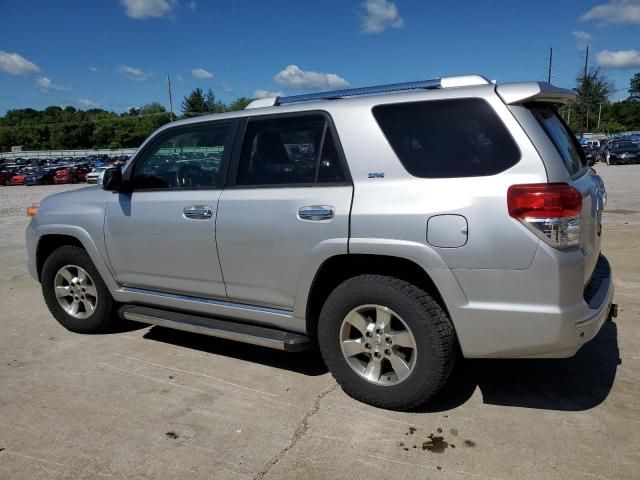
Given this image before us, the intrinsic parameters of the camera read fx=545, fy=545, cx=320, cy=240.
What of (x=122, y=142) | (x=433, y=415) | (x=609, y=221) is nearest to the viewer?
(x=433, y=415)

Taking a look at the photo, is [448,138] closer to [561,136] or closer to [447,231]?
[447,231]

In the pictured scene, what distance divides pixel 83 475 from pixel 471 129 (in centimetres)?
282

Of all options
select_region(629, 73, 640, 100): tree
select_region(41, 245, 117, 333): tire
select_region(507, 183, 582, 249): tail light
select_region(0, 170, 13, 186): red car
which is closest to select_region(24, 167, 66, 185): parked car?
select_region(0, 170, 13, 186): red car

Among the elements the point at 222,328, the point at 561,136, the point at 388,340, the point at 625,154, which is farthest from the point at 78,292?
the point at 625,154

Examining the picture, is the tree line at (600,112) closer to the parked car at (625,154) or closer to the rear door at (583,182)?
the parked car at (625,154)

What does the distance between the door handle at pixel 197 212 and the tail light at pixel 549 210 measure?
2078 millimetres

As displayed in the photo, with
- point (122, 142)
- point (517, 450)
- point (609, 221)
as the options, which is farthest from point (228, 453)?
point (122, 142)

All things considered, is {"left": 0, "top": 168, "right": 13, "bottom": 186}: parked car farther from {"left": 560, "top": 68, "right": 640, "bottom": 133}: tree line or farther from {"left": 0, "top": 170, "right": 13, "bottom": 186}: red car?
{"left": 560, "top": 68, "right": 640, "bottom": 133}: tree line

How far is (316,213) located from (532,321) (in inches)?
55.2

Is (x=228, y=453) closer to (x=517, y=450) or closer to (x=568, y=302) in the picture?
(x=517, y=450)

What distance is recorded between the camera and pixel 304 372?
409 cm

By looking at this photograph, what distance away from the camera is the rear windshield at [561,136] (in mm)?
3162

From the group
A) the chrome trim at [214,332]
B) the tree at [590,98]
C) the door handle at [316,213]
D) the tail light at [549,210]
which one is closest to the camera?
the tail light at [549,210]

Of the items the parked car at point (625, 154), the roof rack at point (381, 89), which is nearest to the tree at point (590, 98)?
the parked car at point (625, 154)
